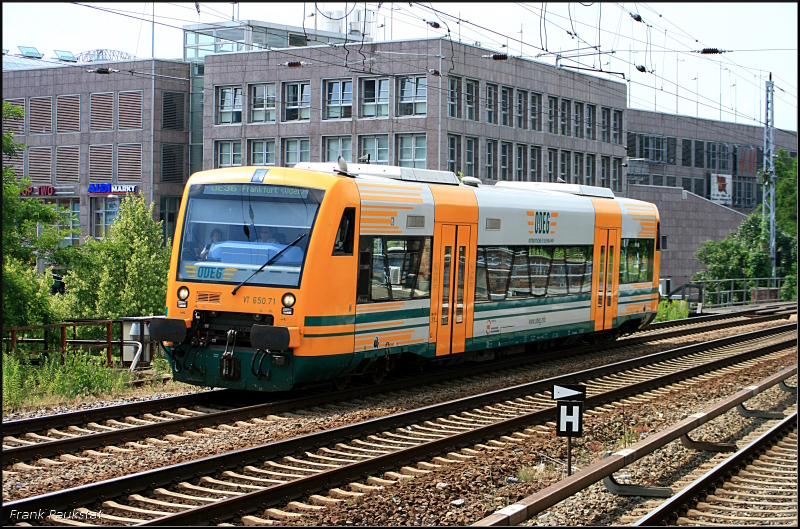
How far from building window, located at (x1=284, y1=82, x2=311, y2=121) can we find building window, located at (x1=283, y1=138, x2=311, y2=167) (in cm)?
119

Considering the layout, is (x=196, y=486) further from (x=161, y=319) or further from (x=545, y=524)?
(x=161, y=319)

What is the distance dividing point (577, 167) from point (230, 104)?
67.1 ft

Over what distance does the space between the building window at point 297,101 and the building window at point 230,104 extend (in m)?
2.95

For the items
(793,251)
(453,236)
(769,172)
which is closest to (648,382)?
(453,236)

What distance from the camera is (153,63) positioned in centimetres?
5625

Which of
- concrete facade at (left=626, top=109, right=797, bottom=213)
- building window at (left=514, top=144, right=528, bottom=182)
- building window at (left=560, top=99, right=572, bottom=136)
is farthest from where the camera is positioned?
concrete facade at (left=626, top=109, right=797, bottom=213)

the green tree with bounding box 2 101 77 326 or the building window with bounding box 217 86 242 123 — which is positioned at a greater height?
the building window with bounding box 217 86 242 123

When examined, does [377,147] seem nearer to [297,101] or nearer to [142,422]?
[297,101]

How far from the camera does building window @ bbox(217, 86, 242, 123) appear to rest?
2089 inches

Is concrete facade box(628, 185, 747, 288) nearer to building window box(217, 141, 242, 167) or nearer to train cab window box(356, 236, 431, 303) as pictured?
building window box(217, 141, 242, 167)

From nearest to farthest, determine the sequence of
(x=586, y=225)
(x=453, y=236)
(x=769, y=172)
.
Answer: (x=453, y=236), (x=586, y=225), (x=769, y=172)

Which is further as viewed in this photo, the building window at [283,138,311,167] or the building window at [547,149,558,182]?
the building window at [547,149,558,182]

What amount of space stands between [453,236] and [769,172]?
38.3m

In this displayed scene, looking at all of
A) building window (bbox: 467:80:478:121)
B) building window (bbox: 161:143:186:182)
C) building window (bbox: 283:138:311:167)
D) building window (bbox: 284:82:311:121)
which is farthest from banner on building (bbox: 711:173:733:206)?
building window (bbox: 161:143:186:182)
